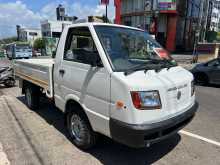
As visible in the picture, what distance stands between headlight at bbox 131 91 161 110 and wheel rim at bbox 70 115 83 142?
1459 mm

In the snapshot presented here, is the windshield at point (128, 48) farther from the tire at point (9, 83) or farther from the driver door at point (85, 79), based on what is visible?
the tire at point (9, 83)

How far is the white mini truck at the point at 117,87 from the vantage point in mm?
2953

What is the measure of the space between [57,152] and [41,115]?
90.0 inches

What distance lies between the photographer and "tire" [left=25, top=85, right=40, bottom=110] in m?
6.19

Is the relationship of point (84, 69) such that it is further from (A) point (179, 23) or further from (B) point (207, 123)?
(A) point (179, 23)

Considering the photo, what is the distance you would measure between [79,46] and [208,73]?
26.7ft

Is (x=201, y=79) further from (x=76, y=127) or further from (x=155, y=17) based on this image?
(x=155, y=17)

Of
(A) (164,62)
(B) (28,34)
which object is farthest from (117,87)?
(B) (28,34)

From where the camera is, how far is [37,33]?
331 ft

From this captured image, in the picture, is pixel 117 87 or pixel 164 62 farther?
pixel 164 62

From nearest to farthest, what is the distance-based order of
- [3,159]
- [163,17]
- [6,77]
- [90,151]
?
[3,159]
[90,151]
[6,77]
[163,17]

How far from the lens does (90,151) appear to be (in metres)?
3.98

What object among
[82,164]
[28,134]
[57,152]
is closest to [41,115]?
[28,134]

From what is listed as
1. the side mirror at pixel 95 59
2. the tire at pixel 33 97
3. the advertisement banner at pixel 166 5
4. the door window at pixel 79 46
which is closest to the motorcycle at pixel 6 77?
the tire at pixel 33 97
